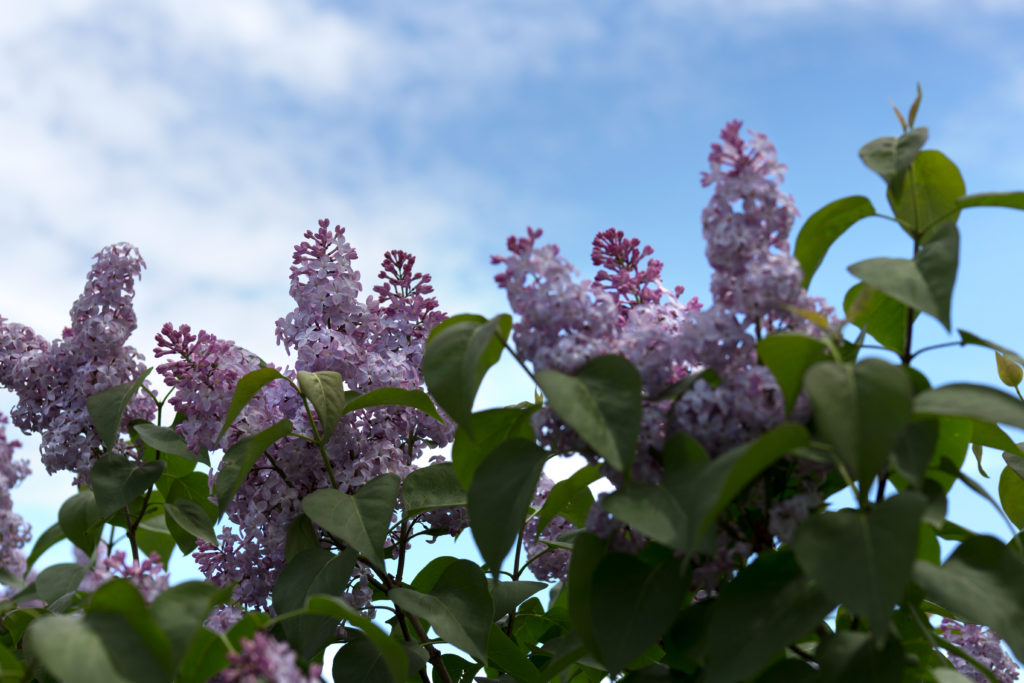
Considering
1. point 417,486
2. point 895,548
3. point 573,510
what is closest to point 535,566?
point 573,510

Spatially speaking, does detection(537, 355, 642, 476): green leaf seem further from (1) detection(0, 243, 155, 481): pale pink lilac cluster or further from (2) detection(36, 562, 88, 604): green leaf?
(2) detection(36, 562, 88, 604): green leaf

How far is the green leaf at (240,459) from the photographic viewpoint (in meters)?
1.38

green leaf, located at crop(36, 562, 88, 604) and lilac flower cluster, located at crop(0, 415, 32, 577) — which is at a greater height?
lilac flower cluster, located at crop(0, 415, 32, 577)

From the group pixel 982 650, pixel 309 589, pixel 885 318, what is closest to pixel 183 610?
pixel 309 589

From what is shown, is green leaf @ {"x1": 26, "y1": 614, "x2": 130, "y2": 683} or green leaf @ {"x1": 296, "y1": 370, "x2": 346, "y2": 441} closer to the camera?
green leaf @ {"x1": 26, "y1": 614, "x2": 130, "y2": 683}

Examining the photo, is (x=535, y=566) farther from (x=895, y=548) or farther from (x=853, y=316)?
(x=895, y=548)

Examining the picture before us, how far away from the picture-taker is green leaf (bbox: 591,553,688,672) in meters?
1.00

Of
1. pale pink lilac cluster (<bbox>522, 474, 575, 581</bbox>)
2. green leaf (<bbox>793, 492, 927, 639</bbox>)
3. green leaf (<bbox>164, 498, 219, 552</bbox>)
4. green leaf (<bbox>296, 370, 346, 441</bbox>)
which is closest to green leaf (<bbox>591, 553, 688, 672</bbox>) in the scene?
green leaf (<bbox>793, 492, 927, 639</bbox>)

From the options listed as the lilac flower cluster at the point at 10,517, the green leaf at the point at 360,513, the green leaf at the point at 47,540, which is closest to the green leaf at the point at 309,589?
the green leaf at the point at 360,513

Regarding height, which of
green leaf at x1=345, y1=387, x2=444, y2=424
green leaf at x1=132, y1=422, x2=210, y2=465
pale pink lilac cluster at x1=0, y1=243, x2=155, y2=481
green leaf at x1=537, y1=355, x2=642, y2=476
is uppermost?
pale pink lilac cluster at x1=0, y1=243, x2=155, y2=481

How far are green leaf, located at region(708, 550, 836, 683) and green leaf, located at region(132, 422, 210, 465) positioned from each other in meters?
1.05

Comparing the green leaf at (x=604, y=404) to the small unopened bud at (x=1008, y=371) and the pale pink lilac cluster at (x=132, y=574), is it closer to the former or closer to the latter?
the pale pink lilac cluster at (x=132, y=574)

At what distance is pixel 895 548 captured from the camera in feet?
2.92

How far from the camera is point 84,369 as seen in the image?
1993 millimetres
